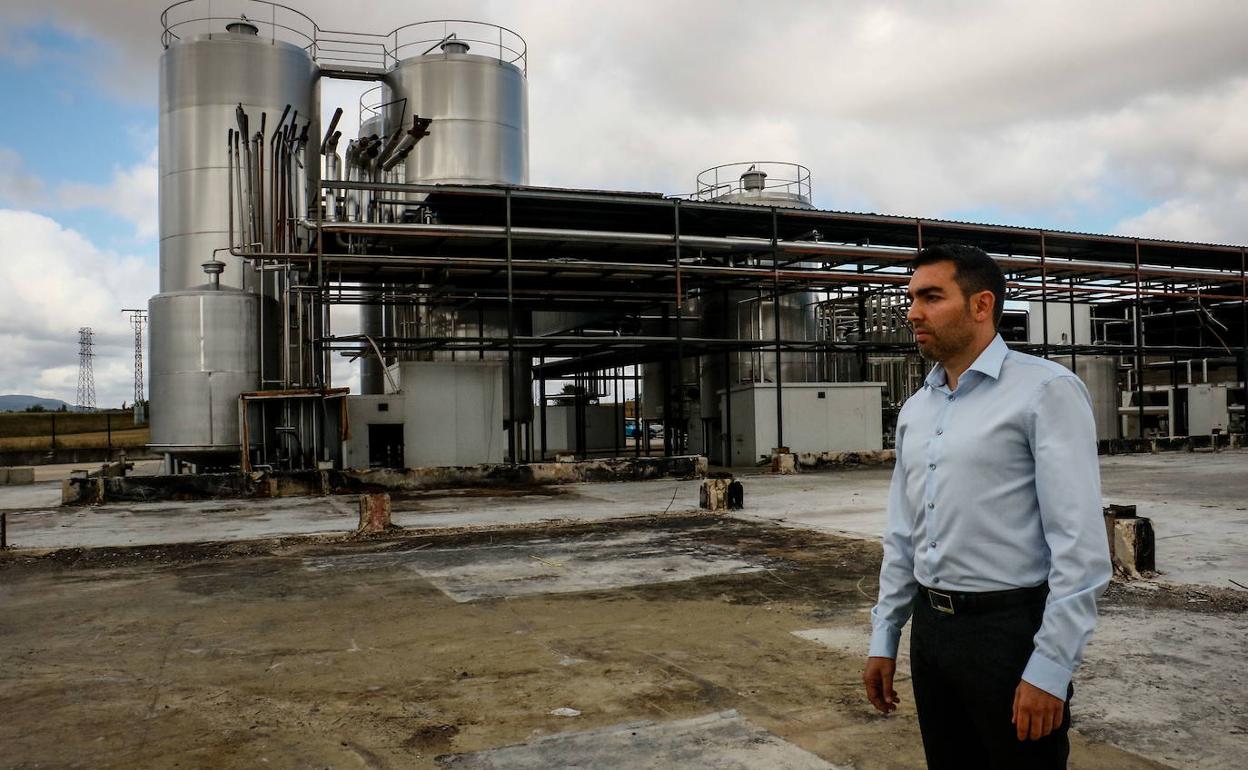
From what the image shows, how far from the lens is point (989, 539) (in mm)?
2330

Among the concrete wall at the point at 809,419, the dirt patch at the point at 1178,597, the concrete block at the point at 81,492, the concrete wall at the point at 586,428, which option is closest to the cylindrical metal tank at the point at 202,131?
the concrete block at the point at 81,492

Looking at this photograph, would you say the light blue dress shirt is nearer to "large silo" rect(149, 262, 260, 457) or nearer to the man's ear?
the man's ear

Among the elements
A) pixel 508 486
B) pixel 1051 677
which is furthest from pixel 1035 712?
pixel 508 486

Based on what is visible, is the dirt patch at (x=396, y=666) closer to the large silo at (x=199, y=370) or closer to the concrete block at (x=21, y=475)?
the large silo at (x=199, y=370)

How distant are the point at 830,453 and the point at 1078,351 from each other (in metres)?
10.5

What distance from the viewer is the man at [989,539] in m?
2.15

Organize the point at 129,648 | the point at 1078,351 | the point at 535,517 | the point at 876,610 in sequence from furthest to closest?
the point at 1078,351, the point at 535,517, the point at 129,648, the point at 876,610

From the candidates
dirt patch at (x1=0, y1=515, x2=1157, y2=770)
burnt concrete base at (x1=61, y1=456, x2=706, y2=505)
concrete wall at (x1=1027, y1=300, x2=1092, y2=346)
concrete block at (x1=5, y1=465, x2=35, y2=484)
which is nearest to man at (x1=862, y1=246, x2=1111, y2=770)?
dirt patch at (x1=0, y1=515, x2=1157, y2=770)

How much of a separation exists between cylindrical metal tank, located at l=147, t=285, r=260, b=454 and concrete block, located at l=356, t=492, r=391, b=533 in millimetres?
9461

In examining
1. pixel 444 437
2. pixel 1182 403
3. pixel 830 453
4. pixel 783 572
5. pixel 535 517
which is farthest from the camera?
pixel 1182 403

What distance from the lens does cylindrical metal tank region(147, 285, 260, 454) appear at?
770 inches

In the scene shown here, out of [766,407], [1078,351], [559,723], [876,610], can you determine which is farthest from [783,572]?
[1078,351]

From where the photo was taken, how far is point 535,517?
13219mm

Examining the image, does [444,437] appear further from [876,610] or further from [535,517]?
[876,610]
